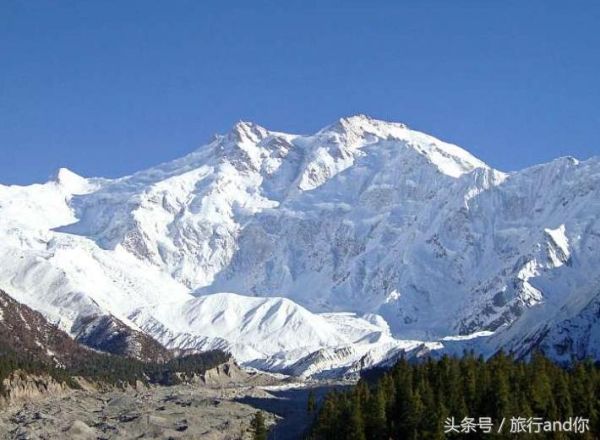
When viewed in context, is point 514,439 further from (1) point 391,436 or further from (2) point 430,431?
(1) point 391,436

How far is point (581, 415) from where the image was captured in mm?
173500

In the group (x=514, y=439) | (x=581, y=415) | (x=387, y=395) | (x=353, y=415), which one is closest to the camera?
(x=514, y=439)

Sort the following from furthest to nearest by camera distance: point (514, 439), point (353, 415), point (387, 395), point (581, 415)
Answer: point (387, 395), point (353, 415), point (581, 415), point (514, 439)

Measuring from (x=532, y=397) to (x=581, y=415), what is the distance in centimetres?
821

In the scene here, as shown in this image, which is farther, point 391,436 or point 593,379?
point 593,379

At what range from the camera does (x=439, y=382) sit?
19962 centimetres

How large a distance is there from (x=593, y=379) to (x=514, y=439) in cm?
4354

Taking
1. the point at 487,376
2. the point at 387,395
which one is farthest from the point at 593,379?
the point at 387,395

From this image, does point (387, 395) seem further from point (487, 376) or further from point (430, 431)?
point (430, 431)

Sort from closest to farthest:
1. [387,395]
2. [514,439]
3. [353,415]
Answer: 1. [514,439]
2. [353,415]
3. [387,395]

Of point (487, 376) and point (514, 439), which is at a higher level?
point (487, 376)

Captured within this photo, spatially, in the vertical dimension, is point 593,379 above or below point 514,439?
above

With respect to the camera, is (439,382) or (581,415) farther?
(439,382)

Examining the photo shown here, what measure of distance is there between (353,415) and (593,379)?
43.1 m
